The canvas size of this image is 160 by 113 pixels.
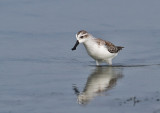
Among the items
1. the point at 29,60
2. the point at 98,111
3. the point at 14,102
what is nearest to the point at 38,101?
the point at 14,102

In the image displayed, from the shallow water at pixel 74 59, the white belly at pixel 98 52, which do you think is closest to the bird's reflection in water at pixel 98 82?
the shallow water at pixel 74 59

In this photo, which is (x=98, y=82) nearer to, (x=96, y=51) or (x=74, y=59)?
(x=96, y=51)

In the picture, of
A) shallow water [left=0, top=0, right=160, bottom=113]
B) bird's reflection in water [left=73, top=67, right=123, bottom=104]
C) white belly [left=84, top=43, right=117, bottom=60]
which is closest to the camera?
shallow water [left=0, top=0, right=160, bottom=113]

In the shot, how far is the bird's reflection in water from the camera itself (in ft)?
38.0

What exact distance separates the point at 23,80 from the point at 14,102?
1.95 meters

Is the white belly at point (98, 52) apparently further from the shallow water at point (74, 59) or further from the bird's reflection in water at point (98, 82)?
the bird's reflection in water at point (98, 82)

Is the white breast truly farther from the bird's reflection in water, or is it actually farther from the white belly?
the bird's reflection in water

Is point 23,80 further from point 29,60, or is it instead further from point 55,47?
point 55,47

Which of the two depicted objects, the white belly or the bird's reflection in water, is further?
the white belly

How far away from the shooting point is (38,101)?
36.8ft

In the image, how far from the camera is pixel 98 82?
12.9m

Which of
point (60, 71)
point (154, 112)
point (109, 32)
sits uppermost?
point (109, 32)

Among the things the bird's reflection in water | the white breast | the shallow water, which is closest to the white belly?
the white breast

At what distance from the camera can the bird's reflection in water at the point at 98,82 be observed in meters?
11.6
